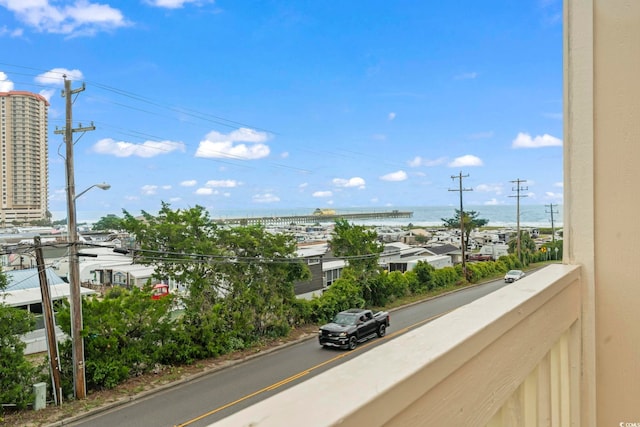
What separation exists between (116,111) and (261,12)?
9.64 meters

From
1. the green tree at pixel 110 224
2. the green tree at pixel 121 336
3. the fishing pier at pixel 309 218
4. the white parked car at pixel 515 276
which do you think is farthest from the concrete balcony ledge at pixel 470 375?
the fishing pier at pixel 309 218

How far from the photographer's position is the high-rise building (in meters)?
7.52

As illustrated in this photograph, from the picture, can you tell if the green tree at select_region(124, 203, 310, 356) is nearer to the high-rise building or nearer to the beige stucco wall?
the high-rise building

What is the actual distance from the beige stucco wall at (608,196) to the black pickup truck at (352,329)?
886 centimetres

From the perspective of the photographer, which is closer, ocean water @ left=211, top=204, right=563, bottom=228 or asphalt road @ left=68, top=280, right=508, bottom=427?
ocean water @ left=211, top=204, right=563, bottom=228

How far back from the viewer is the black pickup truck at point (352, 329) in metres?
9.39

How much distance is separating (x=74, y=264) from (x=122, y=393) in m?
2.56

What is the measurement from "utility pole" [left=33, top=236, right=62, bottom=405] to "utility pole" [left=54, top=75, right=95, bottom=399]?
0.85ft

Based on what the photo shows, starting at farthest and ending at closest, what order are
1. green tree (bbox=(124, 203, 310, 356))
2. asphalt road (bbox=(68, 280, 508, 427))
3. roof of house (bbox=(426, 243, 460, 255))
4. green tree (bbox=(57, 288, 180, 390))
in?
roof of house (bbox=(426, 243, 460, 255)) < green tree (bbox=(124, 203, 310, 356)) < green tree (bbox=(57, 288, 180, 390)) < asphalt road (bbox=(68, 280, 508, 427))

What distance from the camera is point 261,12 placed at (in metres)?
9.58

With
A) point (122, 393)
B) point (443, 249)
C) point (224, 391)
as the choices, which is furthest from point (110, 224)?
point (443, 249)

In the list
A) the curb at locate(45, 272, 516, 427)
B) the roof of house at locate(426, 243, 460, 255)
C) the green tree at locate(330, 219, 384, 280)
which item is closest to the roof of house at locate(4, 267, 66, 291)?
the curb at locate(45, 272, 516, 427)

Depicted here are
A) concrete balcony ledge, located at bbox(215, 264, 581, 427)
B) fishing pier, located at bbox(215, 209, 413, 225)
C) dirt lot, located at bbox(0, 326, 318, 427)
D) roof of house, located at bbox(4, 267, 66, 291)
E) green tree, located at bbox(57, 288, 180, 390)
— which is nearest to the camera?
concrete balcony ledge, located at bbox(215, 264, 581, 427)

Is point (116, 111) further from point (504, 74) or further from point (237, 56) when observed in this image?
point (504, 74)
